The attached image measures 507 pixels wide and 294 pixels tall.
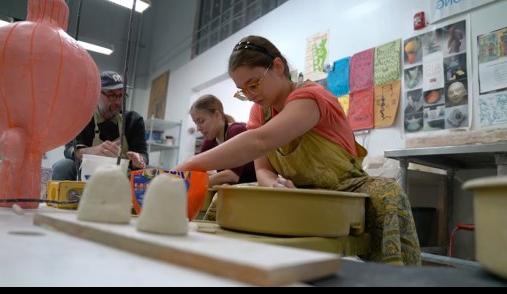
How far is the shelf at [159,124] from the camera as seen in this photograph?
17.4 ft

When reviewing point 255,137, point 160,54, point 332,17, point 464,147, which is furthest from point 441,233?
point 160,54

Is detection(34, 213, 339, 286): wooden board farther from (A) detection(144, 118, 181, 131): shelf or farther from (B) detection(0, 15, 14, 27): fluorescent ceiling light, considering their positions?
(A) detection(144, 118, 181, 131): shelf

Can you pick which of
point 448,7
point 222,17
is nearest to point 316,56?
point 448,7

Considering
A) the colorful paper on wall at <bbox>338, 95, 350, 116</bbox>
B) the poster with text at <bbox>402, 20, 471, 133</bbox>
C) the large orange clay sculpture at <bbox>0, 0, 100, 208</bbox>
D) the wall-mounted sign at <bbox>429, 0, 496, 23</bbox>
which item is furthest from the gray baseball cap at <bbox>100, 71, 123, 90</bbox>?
the wall-mounted sign at <bbox>429, 0, 496, 23</bbox>

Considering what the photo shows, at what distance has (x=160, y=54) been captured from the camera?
6.21m

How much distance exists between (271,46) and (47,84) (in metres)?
0.64

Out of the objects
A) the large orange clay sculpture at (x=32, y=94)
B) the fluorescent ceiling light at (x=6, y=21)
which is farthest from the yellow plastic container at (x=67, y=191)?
the fluorescent ceiling light at (x=6, y=21)

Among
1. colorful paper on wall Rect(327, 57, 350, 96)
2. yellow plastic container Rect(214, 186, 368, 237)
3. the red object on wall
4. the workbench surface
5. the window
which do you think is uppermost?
the window

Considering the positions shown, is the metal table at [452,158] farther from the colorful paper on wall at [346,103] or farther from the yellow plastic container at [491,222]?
the yellow plastic container at [491,222]

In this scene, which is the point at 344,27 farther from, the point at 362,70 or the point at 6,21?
the point at 6,21

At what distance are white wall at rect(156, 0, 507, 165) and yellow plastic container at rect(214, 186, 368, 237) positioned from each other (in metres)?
1.82

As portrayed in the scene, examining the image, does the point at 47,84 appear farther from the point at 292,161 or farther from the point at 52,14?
the point at 292,161

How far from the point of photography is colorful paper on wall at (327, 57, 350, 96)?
2.68 meters

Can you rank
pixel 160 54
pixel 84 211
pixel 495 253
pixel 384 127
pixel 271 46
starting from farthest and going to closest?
pixel 160 54, pixel 384 127, pixel 271 46, pixel 84 211, pixel 495 253
